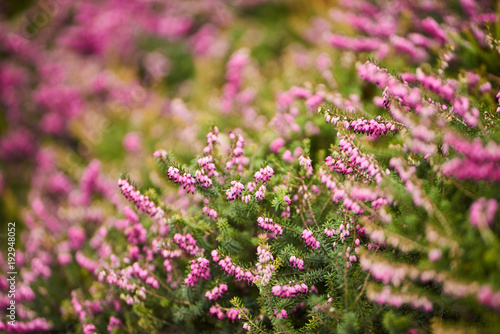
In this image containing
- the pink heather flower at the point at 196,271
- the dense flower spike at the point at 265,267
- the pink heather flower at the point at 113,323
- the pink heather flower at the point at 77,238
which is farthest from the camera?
the pink heather flower at the point at 77,238

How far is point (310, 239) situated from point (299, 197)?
0.32 metres

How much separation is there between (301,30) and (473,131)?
3.36 m

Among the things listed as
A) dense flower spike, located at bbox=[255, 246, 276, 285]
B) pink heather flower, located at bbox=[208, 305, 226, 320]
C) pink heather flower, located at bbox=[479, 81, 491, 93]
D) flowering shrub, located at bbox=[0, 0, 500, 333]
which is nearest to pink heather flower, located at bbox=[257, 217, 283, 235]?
flowering shrub, located at bbox=[0, 0, 500, 333]

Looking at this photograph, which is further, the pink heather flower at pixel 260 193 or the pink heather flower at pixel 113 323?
the pink heather flower at pixel 113 323

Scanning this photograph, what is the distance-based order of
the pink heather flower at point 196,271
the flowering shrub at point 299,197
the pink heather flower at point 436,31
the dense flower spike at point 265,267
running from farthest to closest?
1. the pink heather flower at point 436,31
2. the pink heather flower at point 196,271
3. the dense flower spike at point 265,267
4. the flowering shrub at point 299,197

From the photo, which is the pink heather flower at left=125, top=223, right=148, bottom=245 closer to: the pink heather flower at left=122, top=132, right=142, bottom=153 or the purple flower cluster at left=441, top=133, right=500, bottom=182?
the pink heather flower at left=122, top=132, right=142, bottom=153

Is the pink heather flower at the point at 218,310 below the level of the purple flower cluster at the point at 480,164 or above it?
below

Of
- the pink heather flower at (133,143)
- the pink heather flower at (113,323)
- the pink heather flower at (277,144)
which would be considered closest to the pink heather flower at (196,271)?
the pink heather flower at (113,323)

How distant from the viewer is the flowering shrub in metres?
1.35

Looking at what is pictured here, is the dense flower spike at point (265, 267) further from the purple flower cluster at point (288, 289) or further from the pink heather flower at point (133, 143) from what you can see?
the pink heather flower at point (133, 143)

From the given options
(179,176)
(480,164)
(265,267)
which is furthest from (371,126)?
(179,176)

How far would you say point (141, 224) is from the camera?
2229mm

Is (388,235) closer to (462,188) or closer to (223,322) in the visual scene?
(462,188)

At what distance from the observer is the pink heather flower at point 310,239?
1.64 metres
